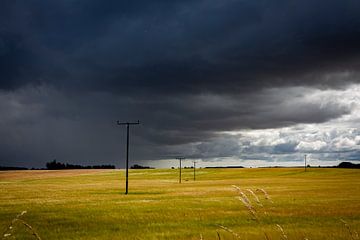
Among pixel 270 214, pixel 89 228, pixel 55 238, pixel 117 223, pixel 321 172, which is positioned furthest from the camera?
pixel 321 172

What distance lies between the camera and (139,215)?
96.2 feet

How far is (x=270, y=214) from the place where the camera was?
29234 mm

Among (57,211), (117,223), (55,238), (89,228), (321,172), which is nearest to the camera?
(55,238)

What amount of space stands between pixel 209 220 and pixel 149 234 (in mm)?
7039

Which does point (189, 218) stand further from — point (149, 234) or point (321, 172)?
point (321, 172)

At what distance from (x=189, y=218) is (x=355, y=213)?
13240 mm

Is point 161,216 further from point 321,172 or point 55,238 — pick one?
point 321,172

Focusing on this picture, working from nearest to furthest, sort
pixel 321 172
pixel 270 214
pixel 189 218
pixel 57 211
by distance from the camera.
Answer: pixel 189 218 < pixel 270 214 < pixel 57 211 < pixel 321 172

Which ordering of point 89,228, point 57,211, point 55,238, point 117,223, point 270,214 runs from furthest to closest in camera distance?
point 57,211
point 270,214
point 117,223
point 89,228
point 55,238

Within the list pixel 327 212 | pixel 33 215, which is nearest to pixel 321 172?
pixel 327 212

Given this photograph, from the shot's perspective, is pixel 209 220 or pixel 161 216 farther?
pixel 161 216

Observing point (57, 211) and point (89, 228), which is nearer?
point (89, 228)

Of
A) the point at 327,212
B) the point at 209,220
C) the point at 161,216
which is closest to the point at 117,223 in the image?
the point at 161,216

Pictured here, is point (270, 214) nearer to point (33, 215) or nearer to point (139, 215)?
point (139, 215)
